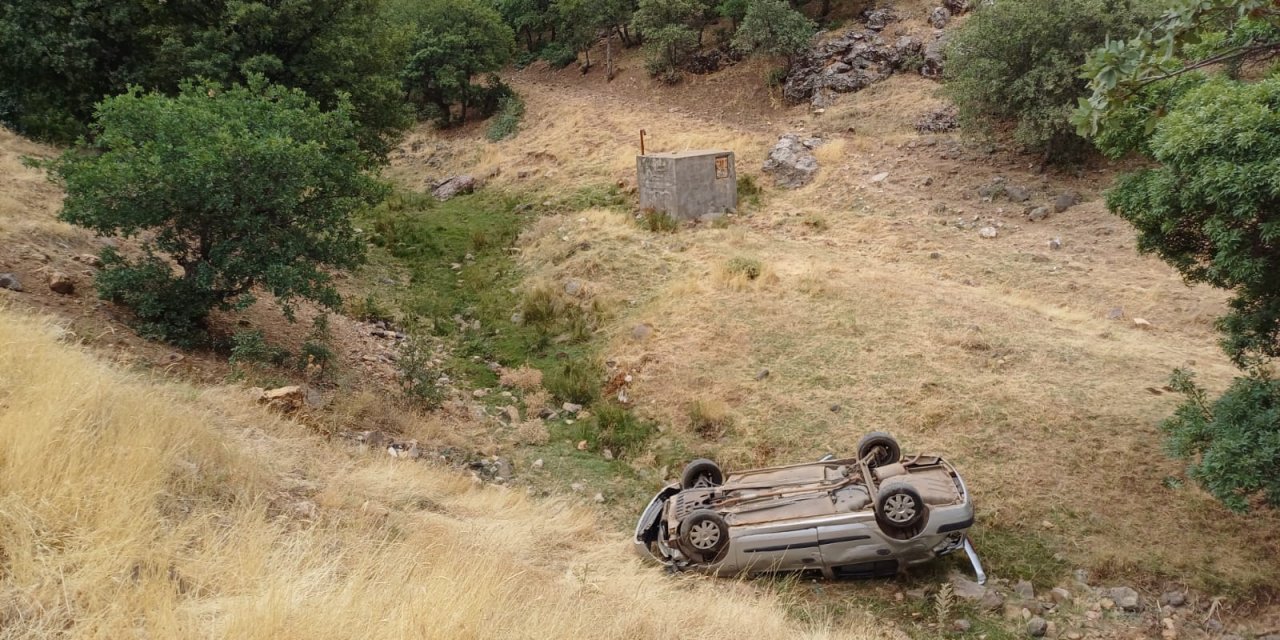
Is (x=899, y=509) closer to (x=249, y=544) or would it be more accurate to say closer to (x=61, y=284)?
(x=249, y=544)

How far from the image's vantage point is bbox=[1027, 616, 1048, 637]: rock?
20.8ft

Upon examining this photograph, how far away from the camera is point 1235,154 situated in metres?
5.90

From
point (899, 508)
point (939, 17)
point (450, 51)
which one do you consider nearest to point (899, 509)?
point (899, 508)

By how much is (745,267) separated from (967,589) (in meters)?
8.08

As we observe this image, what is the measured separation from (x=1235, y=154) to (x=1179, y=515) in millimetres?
3689

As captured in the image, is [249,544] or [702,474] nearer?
[249,544]

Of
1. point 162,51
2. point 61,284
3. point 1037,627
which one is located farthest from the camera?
point 162,51

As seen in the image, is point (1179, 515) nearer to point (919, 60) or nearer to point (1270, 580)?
point (1270, 580)

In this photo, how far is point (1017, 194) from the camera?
17328mm

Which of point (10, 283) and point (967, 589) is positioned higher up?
point (10, 283)

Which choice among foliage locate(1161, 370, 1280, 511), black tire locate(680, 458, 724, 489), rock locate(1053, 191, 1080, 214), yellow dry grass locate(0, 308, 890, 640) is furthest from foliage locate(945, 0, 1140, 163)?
yellow dry grass locate(0, 308, 890, 640)

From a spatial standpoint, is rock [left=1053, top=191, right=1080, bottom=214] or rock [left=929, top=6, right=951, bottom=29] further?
rock [left=929, top=6, right=951, bottom=29]

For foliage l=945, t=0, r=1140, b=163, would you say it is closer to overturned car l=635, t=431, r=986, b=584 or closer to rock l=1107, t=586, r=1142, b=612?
rock l=1107, t=586, r=1142, b=612

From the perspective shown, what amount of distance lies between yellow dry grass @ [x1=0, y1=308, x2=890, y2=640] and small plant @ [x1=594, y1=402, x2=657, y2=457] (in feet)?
8.68
